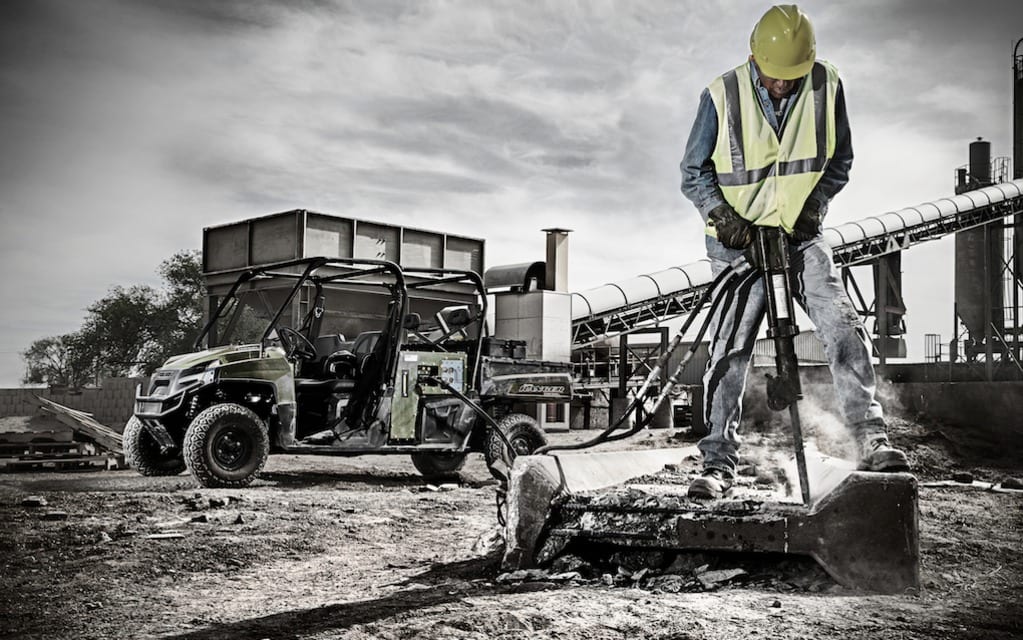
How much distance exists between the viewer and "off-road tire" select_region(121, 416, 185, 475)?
8.69 metres

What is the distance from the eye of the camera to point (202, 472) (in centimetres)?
780

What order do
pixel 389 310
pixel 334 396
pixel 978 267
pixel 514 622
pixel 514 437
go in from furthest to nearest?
pixel 978 267, pixel 514 437, pixel 389 310, pixel 334 396, pixel 514 622

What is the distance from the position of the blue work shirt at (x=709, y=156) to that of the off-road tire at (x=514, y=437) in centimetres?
607

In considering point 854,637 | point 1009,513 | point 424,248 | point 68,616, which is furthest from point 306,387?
point 424,248

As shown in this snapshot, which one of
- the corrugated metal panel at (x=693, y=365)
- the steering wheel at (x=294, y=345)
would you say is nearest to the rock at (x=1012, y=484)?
the steering wheel at (x=294, y=345)

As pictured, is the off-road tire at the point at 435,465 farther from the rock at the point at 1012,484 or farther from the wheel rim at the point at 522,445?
the rock at the point at 1012,484

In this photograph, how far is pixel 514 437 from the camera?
9781 mm

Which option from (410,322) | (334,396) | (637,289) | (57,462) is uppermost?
(637,289)

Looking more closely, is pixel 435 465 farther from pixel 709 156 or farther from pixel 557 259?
pixel 557 259

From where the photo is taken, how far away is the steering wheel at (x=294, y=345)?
8688 millimetres

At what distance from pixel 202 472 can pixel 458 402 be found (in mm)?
2649

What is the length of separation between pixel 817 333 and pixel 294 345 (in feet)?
19.7

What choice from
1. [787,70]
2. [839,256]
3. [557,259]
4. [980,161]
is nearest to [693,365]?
[839,256]

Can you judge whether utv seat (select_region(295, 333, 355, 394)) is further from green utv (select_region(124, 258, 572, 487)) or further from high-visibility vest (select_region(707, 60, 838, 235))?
high-visibility vest (select_region(707, 60, 838, 235))
